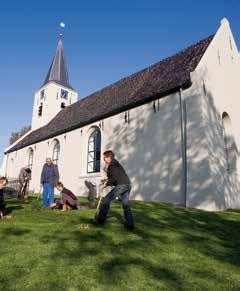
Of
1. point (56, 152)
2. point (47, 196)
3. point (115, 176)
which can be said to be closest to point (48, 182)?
point (47, 196)

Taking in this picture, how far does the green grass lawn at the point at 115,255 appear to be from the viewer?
13.4 ft

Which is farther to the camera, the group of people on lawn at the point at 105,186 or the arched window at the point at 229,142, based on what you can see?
the arched window at the point at 229,142

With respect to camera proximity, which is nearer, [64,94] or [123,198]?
[123,198]

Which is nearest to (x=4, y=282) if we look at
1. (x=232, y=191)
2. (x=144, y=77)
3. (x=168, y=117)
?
(x=168, y=117)

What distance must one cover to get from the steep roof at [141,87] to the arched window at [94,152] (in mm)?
1081

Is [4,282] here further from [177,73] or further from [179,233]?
[177,73]

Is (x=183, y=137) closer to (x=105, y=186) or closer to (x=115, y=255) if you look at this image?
(x=105, y=186)

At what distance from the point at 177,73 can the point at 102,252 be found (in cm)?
1170

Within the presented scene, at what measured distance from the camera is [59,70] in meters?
32.3

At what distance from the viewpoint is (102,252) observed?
5.34m

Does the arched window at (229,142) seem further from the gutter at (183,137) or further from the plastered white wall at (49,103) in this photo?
the plastered white wall at (49,103)

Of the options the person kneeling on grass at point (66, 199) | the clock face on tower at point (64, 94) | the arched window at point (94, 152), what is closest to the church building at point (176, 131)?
the arched window at point (94, 152)

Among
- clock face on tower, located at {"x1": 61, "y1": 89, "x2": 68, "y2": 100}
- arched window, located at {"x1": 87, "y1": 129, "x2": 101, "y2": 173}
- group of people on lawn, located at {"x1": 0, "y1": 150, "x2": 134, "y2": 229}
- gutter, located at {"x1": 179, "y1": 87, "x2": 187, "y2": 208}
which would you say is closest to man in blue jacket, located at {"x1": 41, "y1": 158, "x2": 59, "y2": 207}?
group of people on lawn, located at {"x1": 0, "y1": 150, "x2": 134, "y2": 229}

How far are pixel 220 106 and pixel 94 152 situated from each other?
338 inches
